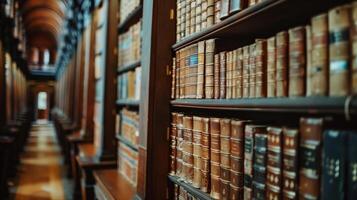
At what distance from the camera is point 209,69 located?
1.51m

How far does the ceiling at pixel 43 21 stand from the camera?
18.0 m

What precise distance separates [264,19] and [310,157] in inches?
21.1

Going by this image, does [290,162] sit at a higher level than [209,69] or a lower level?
lower

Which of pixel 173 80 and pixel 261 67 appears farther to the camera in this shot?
pixel 173 80

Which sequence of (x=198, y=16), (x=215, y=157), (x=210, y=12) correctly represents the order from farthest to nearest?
(x=198, y=16) < (x=210, y=12) < (x=215, y=157)

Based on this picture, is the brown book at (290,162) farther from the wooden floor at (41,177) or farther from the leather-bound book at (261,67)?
the wooden floor at (41,177)

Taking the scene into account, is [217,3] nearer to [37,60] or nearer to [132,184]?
[132,184]

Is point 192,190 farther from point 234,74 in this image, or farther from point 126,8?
point 126,8

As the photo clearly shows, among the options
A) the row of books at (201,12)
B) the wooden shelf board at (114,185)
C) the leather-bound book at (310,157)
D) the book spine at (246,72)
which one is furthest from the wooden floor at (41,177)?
the leather-bound book at (310,157)

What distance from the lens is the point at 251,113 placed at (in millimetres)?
1641

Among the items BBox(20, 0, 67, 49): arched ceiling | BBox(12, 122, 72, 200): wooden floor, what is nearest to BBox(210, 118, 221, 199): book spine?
BBox(12, 122, 72, 200): wooden floor

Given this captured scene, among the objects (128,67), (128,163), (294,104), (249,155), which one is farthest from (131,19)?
(294,104)

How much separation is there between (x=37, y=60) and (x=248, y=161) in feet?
88.8

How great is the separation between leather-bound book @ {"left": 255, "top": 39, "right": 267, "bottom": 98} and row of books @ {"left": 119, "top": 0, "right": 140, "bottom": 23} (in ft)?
5.20
